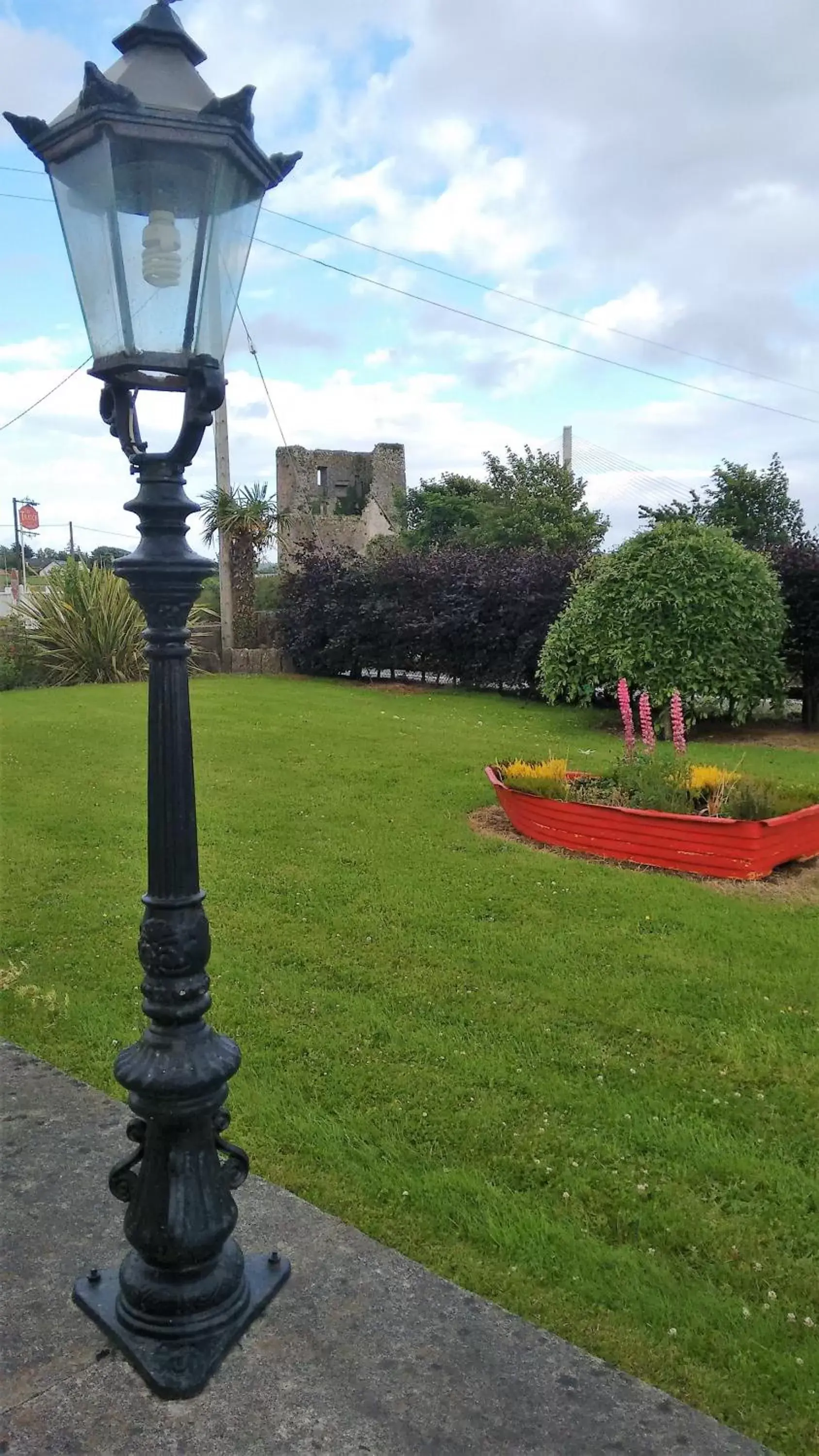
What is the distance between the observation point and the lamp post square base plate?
7.11 feet

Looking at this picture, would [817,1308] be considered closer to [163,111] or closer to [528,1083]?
[528,1083]

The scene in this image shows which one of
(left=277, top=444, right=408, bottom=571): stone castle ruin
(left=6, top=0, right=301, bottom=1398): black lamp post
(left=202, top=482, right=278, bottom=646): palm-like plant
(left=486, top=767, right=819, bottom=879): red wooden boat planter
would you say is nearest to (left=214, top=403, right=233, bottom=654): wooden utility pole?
(left=202, top=482, right=278, bottom=646): palm-like plant

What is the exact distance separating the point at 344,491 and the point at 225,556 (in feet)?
92.2

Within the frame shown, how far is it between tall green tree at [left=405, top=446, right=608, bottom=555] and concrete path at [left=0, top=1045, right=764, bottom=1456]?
25871 millimetres

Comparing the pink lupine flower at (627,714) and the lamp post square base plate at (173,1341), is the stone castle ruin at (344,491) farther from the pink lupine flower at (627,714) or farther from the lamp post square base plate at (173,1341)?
the lamp post square base plate at (173,1341)

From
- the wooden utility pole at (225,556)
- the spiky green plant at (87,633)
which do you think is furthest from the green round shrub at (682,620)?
the wooden utility pole at (225,556)

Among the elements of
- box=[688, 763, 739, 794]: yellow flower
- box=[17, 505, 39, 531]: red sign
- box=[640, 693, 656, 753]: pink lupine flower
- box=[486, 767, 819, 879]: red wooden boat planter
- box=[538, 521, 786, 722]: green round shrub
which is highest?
box=[17, 505, 39, 531]: red sign

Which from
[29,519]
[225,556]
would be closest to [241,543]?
[225,556]

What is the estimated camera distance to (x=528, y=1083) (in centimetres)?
359

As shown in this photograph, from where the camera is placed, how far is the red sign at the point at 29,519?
42781 mm

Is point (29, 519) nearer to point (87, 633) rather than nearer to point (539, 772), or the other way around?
point (87, 633)

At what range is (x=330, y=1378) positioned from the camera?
218 centimetres

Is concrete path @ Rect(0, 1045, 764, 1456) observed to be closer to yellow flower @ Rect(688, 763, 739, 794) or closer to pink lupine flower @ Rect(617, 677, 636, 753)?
yellow flower @ Rect(688, 763, 739, 794)

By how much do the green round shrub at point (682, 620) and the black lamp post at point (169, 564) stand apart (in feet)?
29.6
